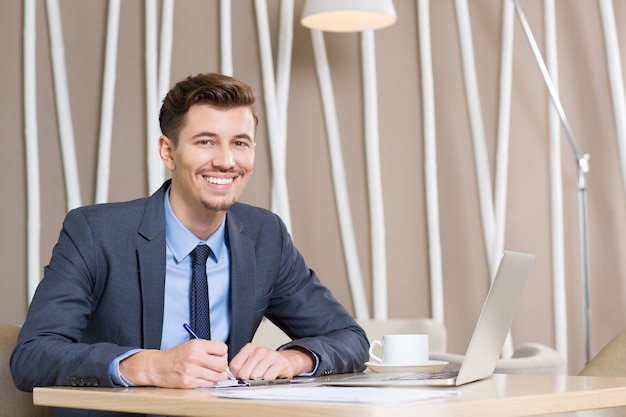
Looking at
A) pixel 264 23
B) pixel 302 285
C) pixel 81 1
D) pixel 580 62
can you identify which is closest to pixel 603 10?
pixel 580 62

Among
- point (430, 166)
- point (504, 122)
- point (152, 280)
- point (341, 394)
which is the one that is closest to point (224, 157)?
point (152, 280)

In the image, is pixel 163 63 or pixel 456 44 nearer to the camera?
pixel 163 63

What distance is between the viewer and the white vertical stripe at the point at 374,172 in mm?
3836

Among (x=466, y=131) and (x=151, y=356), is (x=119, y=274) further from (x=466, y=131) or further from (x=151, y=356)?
(x=466, y=131)

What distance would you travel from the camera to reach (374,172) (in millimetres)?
3869

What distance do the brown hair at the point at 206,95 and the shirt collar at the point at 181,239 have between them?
156mm

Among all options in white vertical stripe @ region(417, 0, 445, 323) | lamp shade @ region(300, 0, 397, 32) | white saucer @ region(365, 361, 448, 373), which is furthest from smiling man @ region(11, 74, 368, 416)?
white vertical stripe @ region(417, 0, 445, 323)

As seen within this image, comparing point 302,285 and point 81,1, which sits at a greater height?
point 81,1

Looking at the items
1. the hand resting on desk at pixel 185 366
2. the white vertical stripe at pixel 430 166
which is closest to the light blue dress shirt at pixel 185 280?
the hand resting on desk at pixel 185 366

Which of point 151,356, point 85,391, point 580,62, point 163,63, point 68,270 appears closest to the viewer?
point 85,391

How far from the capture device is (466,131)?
3980 mm

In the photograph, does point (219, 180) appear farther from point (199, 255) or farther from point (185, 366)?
point (185, 366)

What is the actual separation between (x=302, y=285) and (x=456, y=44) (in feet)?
7.04

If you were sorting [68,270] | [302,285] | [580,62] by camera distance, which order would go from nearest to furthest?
[68,270] < [302,285] < [580,62]
